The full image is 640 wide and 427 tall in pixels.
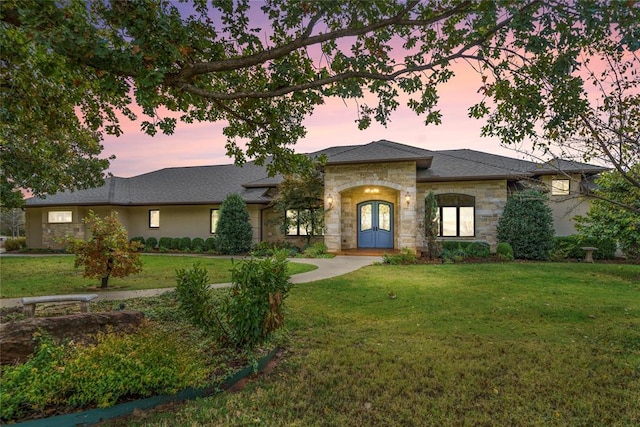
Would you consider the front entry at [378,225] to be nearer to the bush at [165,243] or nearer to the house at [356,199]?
the house at [356,199]

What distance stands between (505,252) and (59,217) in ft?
76.5

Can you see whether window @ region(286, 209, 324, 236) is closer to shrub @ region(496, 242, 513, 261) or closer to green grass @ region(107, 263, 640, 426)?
shrub @ region(496, 242, 513, 261)

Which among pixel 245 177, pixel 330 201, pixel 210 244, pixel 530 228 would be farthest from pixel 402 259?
pixel 245 177

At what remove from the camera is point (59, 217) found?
20.0 metres

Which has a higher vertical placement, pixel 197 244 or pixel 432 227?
pixel 432 227

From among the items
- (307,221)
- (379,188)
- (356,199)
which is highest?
(379,188)

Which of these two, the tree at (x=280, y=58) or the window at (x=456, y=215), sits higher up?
the tree at (x=280, y=58)

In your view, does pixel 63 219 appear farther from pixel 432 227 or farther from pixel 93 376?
pixel 93 376

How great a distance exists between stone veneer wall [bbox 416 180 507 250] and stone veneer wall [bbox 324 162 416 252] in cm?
120

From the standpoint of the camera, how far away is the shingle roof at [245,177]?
50.6 feet

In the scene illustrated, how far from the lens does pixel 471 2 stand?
189 inches

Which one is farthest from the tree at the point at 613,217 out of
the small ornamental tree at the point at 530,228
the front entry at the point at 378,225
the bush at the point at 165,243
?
the bush at the point at 165,243

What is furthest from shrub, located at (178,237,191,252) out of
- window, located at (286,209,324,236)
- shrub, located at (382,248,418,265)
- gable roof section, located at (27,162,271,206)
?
shrub, located at (382,248,418,265)

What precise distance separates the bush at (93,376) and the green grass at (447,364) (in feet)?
0.87
